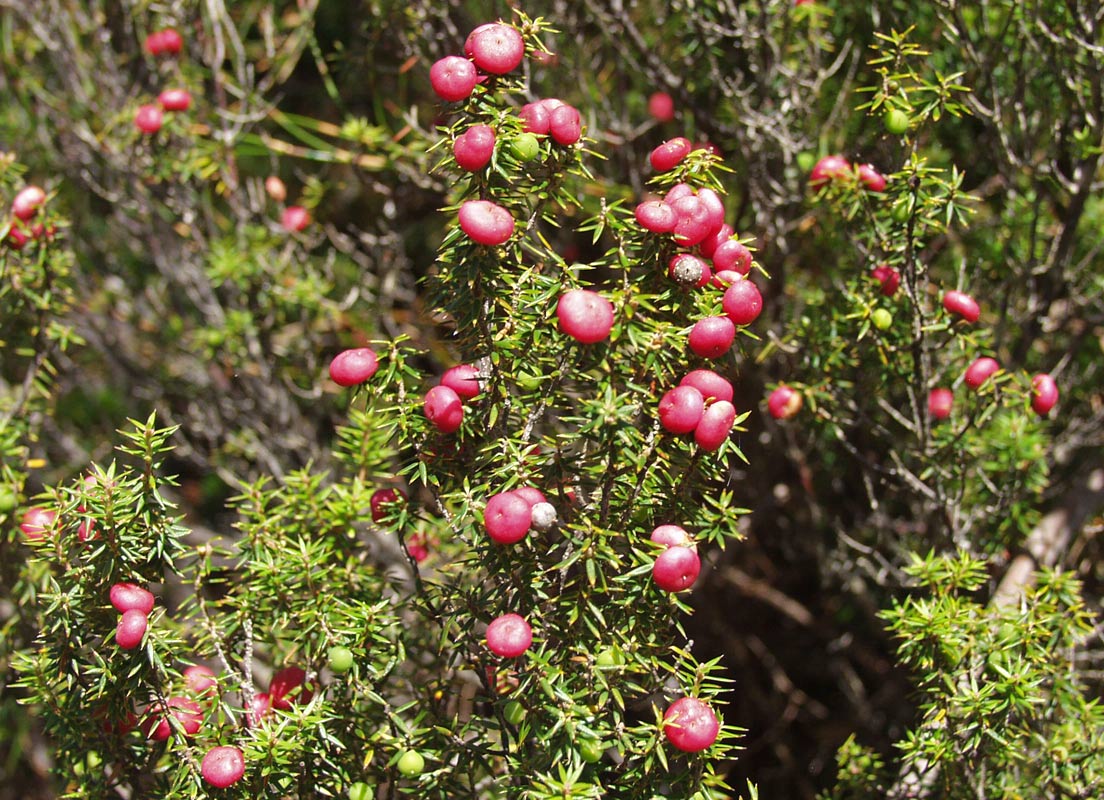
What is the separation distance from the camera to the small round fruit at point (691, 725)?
6.16ft

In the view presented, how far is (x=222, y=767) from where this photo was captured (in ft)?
6.31

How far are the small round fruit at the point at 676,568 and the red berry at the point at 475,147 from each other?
89cm

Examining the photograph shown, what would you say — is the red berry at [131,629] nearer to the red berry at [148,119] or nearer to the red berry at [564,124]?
the red berry at [564,124]

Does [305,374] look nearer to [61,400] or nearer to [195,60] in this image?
[195,60]

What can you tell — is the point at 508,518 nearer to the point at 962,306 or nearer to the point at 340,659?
the point at 340,659

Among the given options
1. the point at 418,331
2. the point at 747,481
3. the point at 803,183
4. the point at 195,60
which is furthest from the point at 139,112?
the point at 747,481

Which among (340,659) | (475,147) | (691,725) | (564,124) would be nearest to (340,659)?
(340,659)

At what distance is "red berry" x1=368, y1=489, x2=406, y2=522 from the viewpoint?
220 cm

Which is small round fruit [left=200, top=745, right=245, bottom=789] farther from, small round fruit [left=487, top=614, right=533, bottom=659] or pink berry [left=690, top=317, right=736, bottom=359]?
pink berry [left=690, top=317, right=736, bottom=359]

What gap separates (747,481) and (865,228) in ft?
4.84

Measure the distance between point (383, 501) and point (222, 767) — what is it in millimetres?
659

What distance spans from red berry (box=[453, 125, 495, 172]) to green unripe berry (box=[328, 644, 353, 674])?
3.60 ft

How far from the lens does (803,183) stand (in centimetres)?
354

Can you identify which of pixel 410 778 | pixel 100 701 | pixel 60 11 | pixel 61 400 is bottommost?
pixel 61 400
